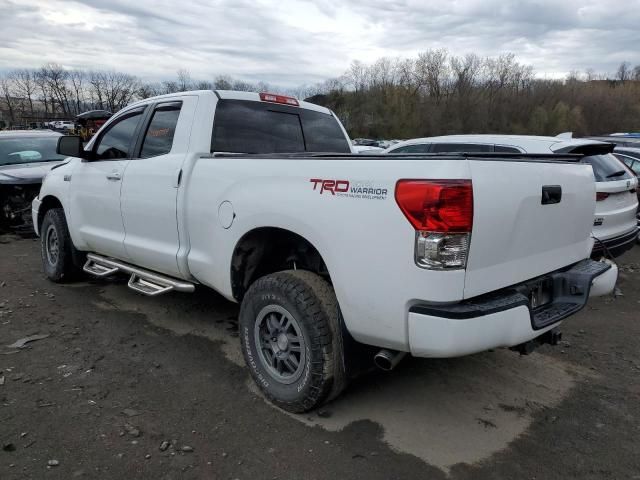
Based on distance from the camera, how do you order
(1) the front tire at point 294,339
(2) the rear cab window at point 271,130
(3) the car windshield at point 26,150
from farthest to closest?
(3) the car windshield at point 26,150 < (2) the rear cab window at point 271,130 < (1) the front tire at point 294,339

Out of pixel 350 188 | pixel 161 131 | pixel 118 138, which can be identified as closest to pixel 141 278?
pixel 161 131

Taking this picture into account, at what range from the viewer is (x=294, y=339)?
10.3ft

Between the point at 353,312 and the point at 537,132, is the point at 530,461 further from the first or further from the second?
the point at 537,132

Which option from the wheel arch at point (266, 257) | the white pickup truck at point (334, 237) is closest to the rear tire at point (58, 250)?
the white pickup truck at point (334, 237)

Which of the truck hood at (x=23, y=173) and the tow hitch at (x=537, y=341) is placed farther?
the truck hood at (x=23, y=173)

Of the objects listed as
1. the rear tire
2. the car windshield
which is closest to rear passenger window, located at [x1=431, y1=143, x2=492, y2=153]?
the rear tire

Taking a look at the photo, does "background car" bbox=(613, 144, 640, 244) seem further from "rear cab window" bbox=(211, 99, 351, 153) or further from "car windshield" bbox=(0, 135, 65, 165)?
"car windshield" bbox=(0, 135, 65, 165)

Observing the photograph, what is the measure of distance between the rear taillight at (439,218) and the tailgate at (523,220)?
56 mm

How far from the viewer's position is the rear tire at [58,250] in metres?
5.62

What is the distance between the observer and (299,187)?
9.64ft

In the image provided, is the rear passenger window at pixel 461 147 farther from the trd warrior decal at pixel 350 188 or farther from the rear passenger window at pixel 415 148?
the trd warrior decal at pixel 350 188

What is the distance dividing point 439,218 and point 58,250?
490 cm

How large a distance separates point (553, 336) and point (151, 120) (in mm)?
3646

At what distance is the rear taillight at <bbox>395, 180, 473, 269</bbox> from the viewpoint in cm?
233
